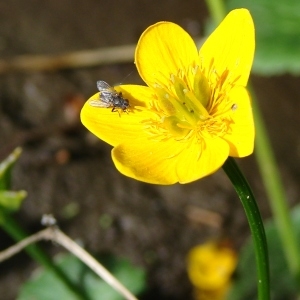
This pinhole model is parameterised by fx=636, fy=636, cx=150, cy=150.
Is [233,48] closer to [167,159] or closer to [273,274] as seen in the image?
[167,159]

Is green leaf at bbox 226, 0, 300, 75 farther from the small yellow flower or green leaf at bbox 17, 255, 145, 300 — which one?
green leaf at bbox 17, 255, 145, 300

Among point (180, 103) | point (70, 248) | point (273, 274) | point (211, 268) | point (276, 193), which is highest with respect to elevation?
point (180, 103)

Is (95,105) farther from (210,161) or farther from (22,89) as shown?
(22,89)

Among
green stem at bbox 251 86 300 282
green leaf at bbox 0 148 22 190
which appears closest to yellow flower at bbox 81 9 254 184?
green leaf at bbox 0 148 22 190

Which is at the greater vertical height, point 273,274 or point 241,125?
point 241,125

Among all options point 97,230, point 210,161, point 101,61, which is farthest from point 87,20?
point 210,161

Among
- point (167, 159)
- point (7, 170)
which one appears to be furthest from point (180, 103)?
point (7, 170)

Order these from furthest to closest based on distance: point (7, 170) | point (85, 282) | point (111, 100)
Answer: point (85, 282), point (7, 170), point (111, 100)

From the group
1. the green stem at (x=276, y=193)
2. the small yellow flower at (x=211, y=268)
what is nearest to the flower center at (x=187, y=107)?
the green stem at (x=276, y=193)

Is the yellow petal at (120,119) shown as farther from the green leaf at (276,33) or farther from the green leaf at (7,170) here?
the green leaf at (276,33)
